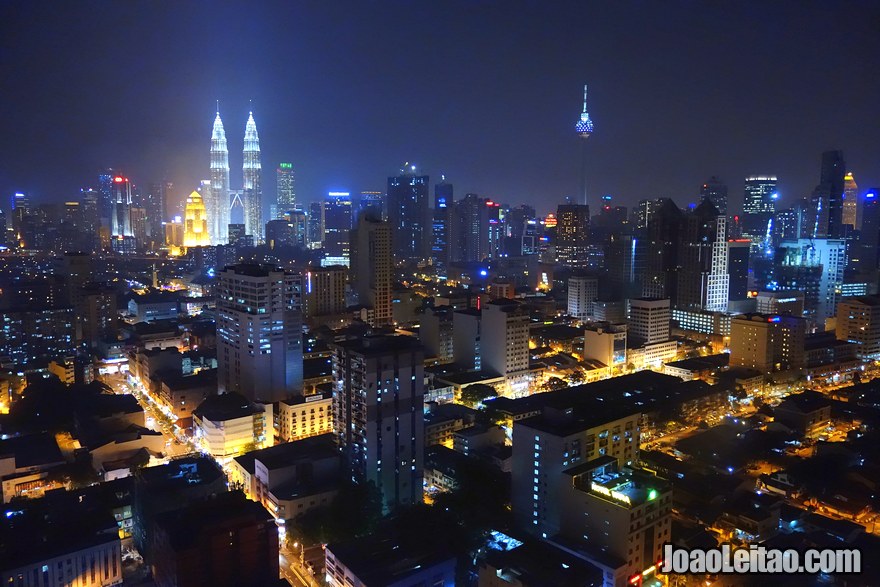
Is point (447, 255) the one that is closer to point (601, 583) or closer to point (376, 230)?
point (376, 230)

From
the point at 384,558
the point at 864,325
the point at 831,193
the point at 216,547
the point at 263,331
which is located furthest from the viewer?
the point at 831,193

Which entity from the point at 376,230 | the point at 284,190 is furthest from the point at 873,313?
the point at 284,190

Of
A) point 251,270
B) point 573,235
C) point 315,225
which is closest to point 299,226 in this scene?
point 315,225

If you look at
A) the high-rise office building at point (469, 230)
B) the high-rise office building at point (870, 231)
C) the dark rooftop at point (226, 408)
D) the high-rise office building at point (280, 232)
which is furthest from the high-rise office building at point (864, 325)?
the high-rise office building at point (280, 232)

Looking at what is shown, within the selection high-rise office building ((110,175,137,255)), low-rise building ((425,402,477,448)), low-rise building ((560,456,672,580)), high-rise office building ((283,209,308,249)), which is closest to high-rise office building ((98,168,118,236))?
high-rise office building ((110,175,137,255))

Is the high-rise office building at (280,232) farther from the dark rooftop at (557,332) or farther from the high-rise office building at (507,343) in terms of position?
the high-rise office building at (507,343)

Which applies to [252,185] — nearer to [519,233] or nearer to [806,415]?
[519,233]
